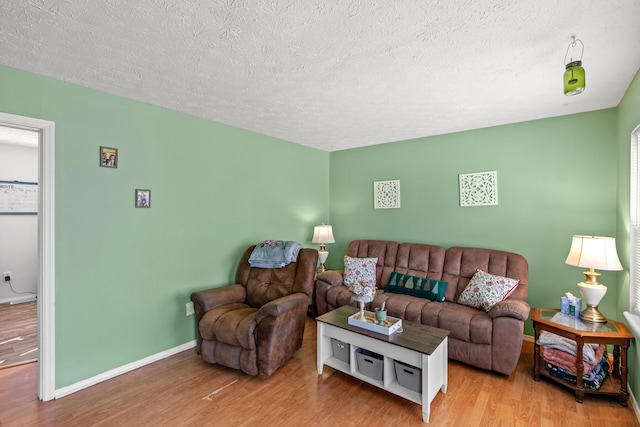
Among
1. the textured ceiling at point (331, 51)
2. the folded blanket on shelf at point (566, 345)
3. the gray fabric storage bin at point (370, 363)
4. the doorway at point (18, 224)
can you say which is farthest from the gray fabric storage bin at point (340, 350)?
the doorway at point (18, 224)

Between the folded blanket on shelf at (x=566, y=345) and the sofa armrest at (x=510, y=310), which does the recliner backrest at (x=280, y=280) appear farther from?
the folded blanket on shelf at (x=566, y=345)

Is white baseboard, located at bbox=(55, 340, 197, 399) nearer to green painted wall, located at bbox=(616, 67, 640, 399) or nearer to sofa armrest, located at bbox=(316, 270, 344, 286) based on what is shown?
sofa armrest, located at bbox=(316, 270, 344, 286)

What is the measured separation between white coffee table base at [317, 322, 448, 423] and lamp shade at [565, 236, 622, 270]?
130cm

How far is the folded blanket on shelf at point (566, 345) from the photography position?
224cm

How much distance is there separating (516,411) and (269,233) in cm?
293

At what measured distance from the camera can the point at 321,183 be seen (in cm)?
473

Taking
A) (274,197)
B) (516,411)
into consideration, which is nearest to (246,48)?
(274,197)

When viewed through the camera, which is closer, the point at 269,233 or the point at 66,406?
the point at 66,406

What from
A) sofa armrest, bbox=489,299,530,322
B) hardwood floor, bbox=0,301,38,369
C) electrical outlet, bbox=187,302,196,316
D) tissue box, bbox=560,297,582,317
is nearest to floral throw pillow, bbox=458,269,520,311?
sofa armrest, bbox=489,299,530,322

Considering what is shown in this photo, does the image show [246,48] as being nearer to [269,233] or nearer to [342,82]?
[342,82]

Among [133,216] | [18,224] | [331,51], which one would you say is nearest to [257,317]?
[133,216]

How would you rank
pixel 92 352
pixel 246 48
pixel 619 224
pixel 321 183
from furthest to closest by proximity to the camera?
pixel 321 183
pixel 619 224
pixel 92 352
pixel 246 48

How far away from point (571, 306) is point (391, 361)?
64.1 inches

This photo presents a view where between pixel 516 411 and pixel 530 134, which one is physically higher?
pixel 530 134
